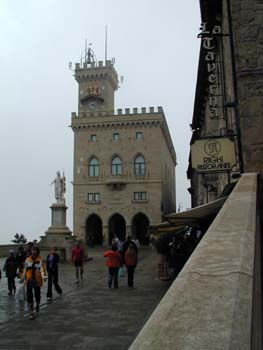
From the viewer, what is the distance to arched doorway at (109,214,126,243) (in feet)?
182

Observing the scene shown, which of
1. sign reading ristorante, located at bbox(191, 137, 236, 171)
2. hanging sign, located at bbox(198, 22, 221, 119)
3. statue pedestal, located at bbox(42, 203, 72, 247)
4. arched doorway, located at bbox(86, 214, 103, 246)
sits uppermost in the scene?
hanging sign, located at bbox(198, 22, 221, 119)

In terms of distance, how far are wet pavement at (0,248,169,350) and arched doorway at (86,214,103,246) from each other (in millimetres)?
40002

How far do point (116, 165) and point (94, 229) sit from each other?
28.7ft

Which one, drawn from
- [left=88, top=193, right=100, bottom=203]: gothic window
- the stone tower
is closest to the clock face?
the stone tower

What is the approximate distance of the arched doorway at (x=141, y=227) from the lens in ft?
180

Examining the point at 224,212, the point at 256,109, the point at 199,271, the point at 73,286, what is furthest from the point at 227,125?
the point at 199,271

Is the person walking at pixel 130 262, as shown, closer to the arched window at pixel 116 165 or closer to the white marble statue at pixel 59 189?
the white marble statue at pixel 59 189

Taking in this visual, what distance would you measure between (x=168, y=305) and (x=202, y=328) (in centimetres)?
28

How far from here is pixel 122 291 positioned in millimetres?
13680

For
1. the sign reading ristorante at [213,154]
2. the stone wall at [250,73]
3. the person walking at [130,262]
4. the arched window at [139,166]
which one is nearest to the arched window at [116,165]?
the arched window at [139,166]

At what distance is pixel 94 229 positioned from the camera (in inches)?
2237

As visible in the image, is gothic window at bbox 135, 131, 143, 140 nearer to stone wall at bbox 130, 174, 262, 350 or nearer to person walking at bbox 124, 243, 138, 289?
person walking at bbox 124, 243, 138, 289

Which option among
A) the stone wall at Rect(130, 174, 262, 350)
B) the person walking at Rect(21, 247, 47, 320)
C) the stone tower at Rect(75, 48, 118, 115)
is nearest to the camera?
the stone wall at Rect(130, 174, 262, 350)

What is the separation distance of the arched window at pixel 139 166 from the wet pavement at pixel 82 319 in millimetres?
39397
